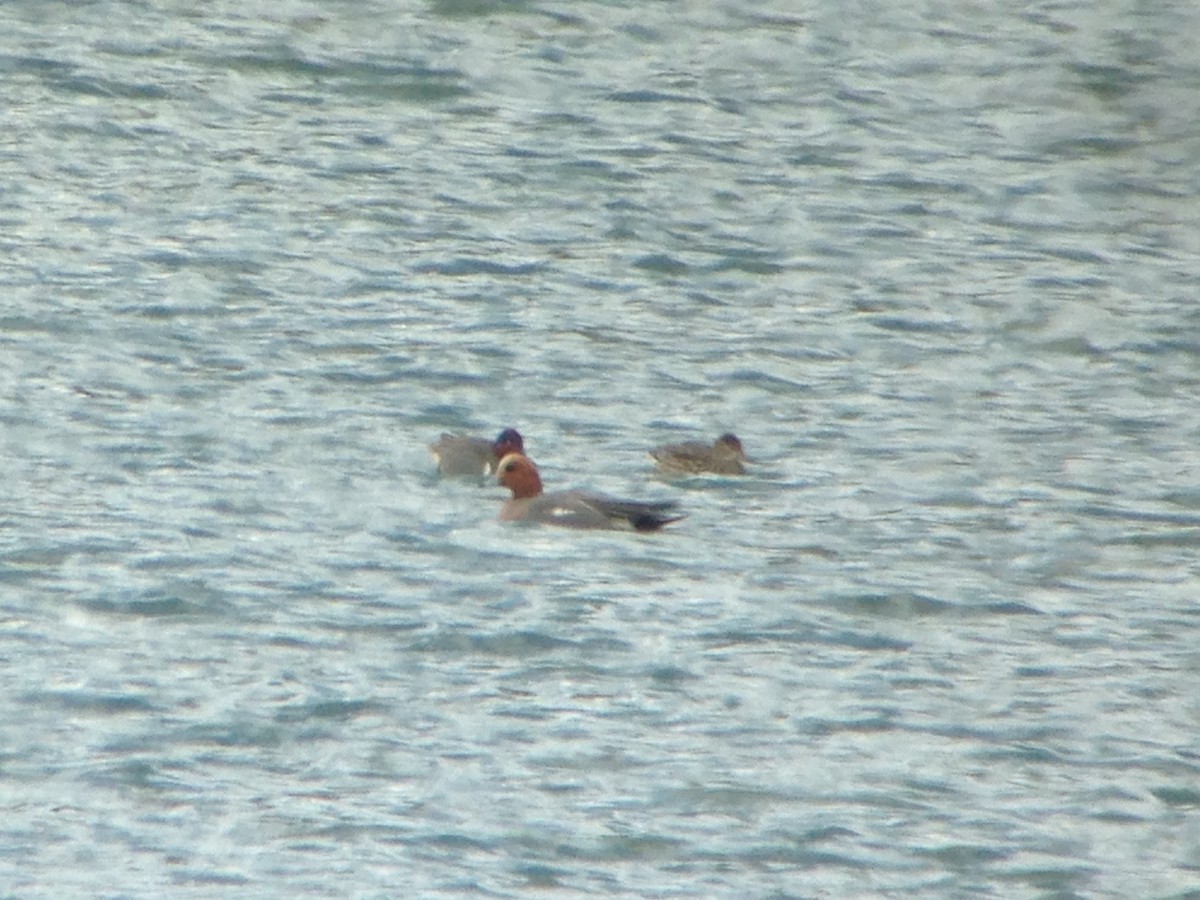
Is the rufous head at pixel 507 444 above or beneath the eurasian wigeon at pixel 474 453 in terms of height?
above

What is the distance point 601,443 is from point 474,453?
906 mm

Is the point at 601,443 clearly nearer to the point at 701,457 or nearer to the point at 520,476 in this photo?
→ the point at 701,457

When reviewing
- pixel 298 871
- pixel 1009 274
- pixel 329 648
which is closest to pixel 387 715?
pixel 329 648

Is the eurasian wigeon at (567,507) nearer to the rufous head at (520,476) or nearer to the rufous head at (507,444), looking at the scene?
the rufous head at (520,476)

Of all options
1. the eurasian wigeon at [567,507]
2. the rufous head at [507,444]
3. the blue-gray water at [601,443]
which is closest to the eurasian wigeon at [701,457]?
the blue-gray water at [601,443]

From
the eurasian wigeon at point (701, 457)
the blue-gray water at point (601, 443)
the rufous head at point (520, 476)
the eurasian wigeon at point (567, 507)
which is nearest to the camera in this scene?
the blue-gray water at point (601, 443)

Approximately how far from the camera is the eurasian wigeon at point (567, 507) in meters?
10.6

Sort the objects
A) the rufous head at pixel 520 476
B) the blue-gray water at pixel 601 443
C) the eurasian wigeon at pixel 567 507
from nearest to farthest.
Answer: the blue-gray water at pixel 601 443 → the eurasian wigeon at pixel 567 507 → the rufous head at pixel 520 476

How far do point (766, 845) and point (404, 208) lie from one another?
830 centimetres

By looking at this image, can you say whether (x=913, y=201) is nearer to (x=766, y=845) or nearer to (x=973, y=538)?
(x=973, y=538)

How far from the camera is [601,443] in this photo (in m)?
11.9

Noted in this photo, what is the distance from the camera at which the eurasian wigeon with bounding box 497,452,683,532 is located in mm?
10562

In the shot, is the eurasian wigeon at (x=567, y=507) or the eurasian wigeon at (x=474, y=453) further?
the eurasian wigeon at (x=474, y=453)

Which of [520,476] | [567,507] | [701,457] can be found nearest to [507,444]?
[520,476]
